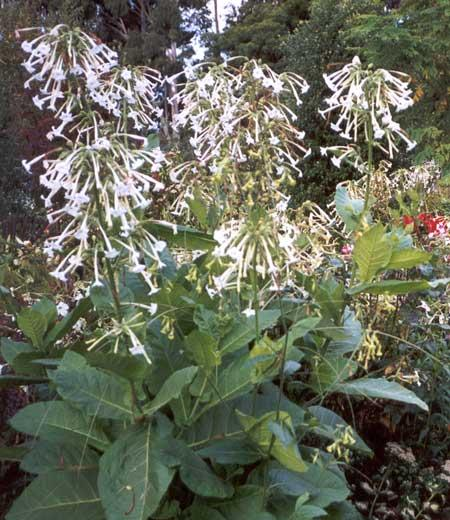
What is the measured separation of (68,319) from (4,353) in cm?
26

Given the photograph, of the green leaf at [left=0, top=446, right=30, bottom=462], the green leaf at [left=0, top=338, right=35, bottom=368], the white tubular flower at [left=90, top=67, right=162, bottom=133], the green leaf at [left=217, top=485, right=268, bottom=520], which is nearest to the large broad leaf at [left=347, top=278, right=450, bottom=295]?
the green leaf at [left=217, top=485, right=268, bottom=520]

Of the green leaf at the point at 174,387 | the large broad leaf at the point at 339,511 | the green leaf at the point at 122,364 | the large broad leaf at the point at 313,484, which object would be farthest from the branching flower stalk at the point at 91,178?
the large broad leaf at the point at 339,511

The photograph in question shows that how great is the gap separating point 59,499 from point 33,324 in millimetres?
568

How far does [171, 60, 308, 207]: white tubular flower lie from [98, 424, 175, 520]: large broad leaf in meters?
0.77

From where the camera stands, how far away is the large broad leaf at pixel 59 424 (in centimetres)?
213

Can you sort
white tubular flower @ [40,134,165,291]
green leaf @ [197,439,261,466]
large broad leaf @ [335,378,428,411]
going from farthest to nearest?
large broad leaf @ [335,378,428,411] → green leaf @ [197,439,261,466] → white tubular flower @ [40,134,165,291]

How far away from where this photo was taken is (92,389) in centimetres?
202

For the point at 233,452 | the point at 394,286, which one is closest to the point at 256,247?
the point at 394,286

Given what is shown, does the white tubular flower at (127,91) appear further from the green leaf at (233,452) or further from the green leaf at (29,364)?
the green leaf at (233,452)

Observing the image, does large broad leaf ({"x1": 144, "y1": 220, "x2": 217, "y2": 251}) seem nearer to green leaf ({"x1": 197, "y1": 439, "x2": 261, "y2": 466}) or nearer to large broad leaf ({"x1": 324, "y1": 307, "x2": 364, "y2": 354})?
large broad leaf ({"x1": 324, "y1": 307, "x2": 364, "y2": 354})

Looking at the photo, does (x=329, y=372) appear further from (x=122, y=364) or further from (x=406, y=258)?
(x=122, y=364)

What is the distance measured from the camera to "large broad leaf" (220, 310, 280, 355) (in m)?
2.13

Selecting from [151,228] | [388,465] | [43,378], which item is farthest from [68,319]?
[388,465]

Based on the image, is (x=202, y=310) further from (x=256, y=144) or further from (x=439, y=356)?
(x=439, y=356)
